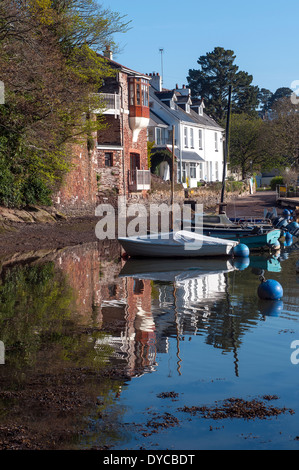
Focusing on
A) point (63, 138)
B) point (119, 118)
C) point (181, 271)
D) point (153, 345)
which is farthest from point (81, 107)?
point (153, 345)

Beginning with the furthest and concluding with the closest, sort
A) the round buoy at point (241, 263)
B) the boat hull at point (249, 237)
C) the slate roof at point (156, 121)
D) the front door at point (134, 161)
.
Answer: the slate roof at point (156, 121) → the front door at point (134, 161) → the boat hull at point (249, 237) → the round buoy at point (241, 263)

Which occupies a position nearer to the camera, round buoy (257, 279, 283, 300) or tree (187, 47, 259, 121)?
round buoy (257, 279, 283, 300)

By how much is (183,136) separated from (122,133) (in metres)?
21.4

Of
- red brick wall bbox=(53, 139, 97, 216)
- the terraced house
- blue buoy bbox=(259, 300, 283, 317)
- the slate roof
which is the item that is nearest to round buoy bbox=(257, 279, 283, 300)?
blue buoy bbox=(259, 300, 283, 317)

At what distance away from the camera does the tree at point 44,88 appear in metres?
29.0

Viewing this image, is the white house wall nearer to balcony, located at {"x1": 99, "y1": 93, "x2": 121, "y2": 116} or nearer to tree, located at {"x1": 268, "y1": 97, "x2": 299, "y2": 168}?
tree, located at {"x1": 268, "y1": 97, "x2": 299, "y2": 168}

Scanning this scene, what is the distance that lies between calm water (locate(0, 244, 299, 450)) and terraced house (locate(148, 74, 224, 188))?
43.7 meters

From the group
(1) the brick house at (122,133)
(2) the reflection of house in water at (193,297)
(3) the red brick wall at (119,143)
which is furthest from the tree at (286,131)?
(2) the reflection of house in water at (193,297)

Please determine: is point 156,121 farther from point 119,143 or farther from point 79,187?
point 79,187

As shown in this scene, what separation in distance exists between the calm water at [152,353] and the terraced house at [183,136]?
4368cm

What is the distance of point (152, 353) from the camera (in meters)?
12.3

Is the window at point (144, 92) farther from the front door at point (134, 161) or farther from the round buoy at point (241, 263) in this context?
the round buoy at point (241, 263)

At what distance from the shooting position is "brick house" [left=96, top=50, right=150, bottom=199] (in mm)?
48812

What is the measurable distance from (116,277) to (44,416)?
1501 cm
